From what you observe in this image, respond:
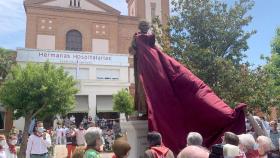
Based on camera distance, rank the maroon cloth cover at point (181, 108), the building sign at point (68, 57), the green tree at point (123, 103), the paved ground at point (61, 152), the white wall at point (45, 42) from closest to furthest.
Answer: the maroon cloth cover at point (181, 108) < the paved ground at point (61, 152) < the green tree at point (123, 103) < the building sign at point (68, 57) < the white wall at point (45, 42)

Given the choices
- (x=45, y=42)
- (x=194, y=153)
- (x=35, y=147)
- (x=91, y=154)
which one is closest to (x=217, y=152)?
(x=194, y=153)

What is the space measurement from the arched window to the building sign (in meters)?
8.80

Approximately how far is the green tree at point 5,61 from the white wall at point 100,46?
35.2 feet

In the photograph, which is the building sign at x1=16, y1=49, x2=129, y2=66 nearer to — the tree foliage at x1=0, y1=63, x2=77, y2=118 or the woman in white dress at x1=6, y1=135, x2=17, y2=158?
the tree foliage at x1=0, y1=63, x2=77, y2=118

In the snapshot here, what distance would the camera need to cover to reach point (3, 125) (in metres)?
32.2

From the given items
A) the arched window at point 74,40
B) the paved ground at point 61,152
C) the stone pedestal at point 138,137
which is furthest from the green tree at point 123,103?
the stone pedestal at point 138,137

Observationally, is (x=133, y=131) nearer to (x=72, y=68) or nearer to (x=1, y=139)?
(x=1, y=139)

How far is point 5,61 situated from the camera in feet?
111

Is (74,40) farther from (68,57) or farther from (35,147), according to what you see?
(35,147)

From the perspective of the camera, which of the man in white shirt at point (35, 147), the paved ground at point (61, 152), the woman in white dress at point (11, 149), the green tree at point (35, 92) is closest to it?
the man in white shirt at point (35, 147)

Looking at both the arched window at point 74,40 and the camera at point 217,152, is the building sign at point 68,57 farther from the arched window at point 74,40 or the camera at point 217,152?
the camera at point 217,152

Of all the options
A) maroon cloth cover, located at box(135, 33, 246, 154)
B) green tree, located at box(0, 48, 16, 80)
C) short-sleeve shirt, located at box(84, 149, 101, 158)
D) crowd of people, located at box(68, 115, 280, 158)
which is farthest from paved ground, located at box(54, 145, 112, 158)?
green tree, located at box(0, 48, 16, 80)

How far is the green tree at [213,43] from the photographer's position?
12344 mm

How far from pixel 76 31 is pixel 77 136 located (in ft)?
99.2
